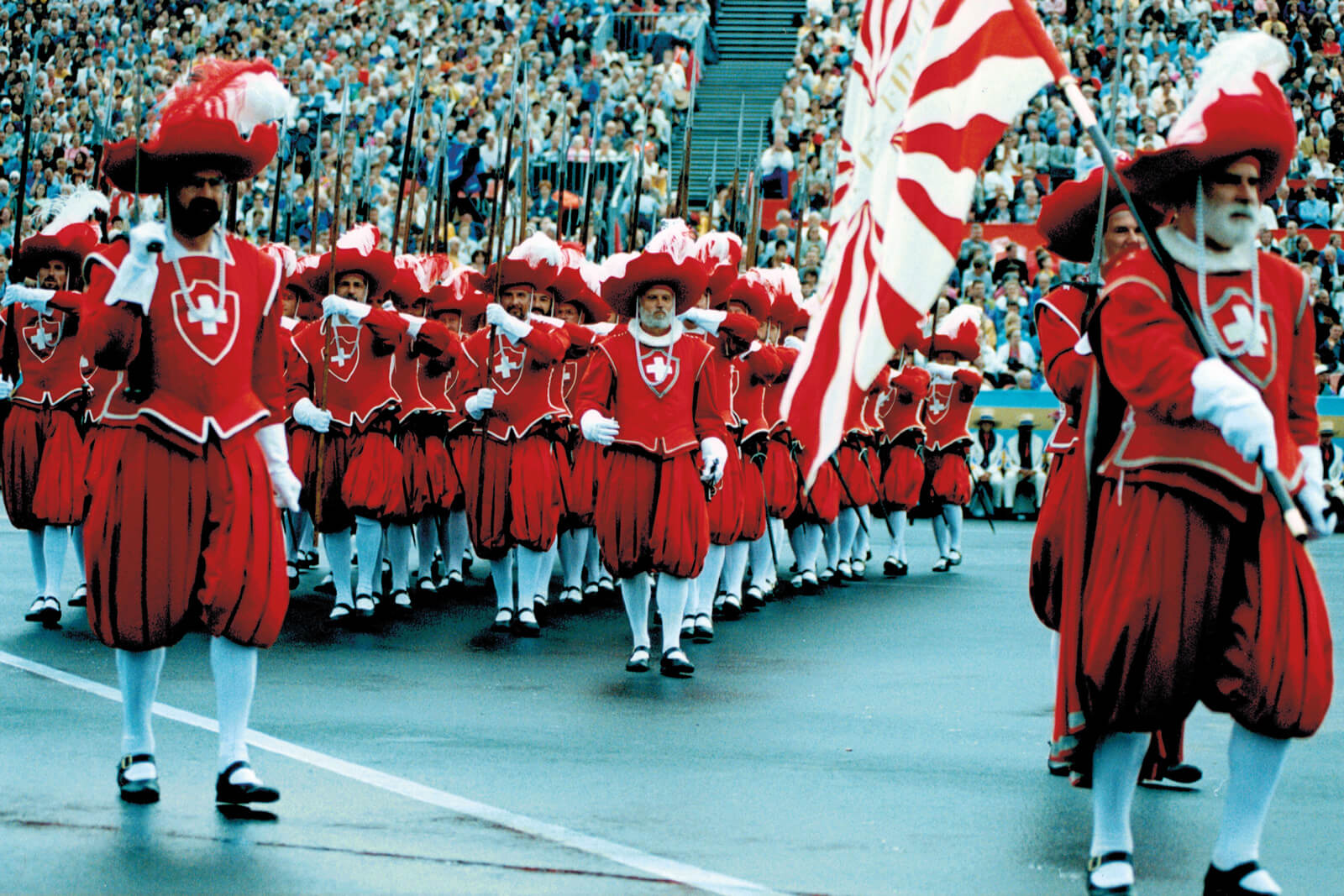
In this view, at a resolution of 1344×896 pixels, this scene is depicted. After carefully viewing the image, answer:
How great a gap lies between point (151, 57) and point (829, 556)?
1457 centimetres

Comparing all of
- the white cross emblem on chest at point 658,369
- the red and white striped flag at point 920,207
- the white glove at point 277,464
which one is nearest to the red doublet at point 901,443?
Result: the white cross emblem on chest at point 658,369

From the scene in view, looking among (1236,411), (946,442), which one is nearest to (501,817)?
(1236,411)

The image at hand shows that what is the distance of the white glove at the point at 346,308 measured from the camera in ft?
32.5

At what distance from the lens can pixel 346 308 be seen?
993 centimetres

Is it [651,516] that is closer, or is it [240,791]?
[240,791]

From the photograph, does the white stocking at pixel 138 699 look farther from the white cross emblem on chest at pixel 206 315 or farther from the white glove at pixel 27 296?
the white glove at pixel 27 296

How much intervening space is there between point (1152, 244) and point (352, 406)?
21.4 feet

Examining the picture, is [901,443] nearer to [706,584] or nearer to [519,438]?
[706,584]

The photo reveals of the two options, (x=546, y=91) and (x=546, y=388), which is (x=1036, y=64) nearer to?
(x=546, y=388)


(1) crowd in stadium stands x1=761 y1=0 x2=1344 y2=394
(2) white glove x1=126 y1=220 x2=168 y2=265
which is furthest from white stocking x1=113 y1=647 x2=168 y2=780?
(1) crowd in stadium stands x1=761 y1=0 x2=1344 y2=394

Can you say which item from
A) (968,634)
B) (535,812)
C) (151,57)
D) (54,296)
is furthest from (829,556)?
(151,57)

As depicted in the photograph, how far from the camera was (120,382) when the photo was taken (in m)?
5.61

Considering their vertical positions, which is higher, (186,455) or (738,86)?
(738,86)

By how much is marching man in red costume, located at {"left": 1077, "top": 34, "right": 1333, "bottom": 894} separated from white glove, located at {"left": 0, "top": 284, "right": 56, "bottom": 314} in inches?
245
